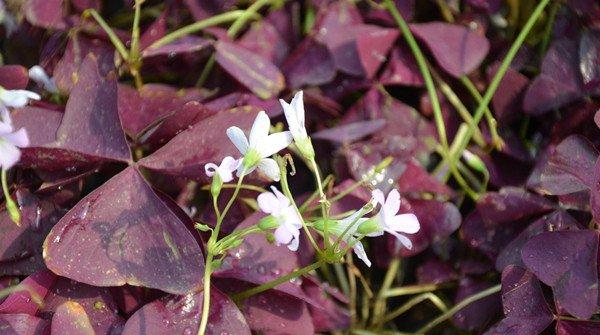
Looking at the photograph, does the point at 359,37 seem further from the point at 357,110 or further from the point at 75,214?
the point at 75,214

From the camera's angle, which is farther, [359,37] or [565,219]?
[359,37]

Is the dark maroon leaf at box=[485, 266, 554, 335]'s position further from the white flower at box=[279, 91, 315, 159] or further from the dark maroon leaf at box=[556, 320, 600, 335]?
the white flower at box=[279, 91, 315, 159]

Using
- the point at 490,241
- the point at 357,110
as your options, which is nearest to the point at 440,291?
the point at 490,241

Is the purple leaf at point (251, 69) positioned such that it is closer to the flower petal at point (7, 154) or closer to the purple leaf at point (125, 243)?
the purple leaf at point (125, 243)

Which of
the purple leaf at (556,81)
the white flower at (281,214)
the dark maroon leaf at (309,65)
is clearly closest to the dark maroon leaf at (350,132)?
the dark maroon leaf at (309,65)

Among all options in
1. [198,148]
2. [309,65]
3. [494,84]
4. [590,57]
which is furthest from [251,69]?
[590,57]

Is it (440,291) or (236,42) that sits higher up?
(236,42)
